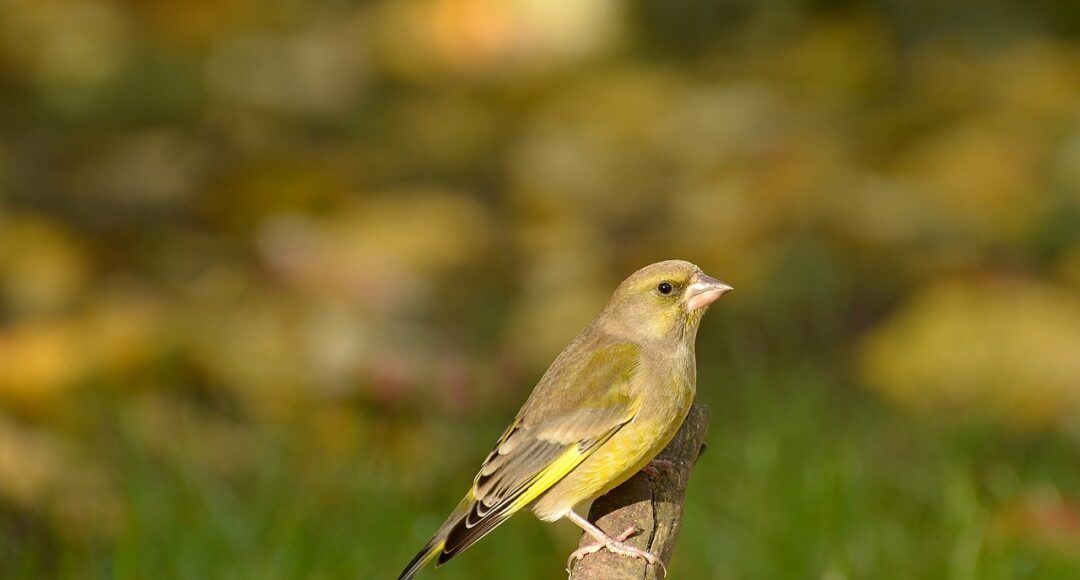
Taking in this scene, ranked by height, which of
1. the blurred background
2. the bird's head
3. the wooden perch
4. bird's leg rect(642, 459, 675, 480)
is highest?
the bird's head

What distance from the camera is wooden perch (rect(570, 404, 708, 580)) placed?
2895 millimetres

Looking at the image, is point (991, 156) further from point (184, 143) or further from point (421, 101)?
point (184, 143)

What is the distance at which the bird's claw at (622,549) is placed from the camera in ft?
9.55

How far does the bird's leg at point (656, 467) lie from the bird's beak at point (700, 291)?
34 centimetres

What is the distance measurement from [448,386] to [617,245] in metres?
2.03

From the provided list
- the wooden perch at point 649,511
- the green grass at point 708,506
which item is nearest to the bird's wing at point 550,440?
the wooden perch at point 649,511

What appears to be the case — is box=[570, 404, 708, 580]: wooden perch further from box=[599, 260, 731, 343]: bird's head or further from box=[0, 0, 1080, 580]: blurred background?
box=[0, 0, 1080, 580]: blurred background

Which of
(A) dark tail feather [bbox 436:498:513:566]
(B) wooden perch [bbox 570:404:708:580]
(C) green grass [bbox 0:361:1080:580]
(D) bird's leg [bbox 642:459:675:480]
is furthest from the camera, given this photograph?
(C) green grass [bbox 0:361:1080:580]

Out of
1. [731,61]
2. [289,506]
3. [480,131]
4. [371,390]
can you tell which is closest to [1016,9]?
[731,61]

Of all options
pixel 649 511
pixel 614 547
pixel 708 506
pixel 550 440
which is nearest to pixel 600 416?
pixel 550 440

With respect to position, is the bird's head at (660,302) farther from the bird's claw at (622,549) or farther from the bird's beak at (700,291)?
the bird's claw at (622,549)

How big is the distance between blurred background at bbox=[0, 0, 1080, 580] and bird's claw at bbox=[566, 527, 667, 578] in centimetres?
113

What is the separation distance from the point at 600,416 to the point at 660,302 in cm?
34

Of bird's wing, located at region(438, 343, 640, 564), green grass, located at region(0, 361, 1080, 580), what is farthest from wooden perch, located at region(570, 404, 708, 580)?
green grass, located at region(0, 361, 1080, 580)
